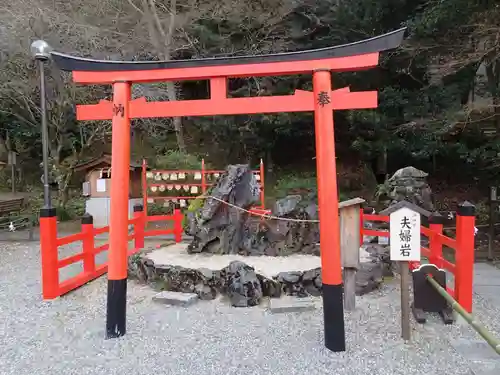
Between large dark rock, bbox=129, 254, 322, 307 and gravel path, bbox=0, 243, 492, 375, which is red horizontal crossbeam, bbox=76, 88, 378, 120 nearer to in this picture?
large dark rock, bbox=129, 254, 322, 307

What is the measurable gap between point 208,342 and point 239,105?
2.31m

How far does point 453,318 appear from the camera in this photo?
4203 mm

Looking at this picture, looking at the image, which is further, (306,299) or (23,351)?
(306,299)

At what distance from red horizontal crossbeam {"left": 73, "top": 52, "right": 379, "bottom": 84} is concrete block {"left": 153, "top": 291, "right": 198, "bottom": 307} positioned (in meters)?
2.62

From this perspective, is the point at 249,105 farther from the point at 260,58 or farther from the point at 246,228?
the point at 246,228

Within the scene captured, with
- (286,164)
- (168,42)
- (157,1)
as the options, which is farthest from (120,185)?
(286,164)

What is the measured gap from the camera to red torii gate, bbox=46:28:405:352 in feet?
11.7

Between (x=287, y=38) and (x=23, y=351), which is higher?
(x=287, y=38)

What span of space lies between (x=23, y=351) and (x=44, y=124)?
12.2 feet

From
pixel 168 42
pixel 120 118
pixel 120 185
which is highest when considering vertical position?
pixel 168 42

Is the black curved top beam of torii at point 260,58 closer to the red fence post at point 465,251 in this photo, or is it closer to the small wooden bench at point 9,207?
the red fence post at point 465,251

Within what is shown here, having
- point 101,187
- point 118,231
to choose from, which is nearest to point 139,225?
point 118,231

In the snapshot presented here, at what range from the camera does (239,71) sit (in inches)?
151

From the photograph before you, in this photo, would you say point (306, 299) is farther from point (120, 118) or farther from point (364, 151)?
point (364, 151)
